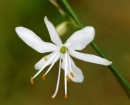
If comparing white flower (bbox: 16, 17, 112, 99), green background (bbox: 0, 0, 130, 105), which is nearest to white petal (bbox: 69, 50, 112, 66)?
white flower (bbox: 16, 17, 112, 99)

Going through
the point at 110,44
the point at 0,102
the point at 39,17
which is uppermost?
the point at 39,17

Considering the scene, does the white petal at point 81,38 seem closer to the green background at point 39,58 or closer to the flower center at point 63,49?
the flower center at point 63,49

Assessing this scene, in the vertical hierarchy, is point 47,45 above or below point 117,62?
above

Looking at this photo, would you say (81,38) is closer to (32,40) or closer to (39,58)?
(32,40)

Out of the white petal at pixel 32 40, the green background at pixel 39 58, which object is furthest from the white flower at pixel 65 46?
the green background at pixel 39 58

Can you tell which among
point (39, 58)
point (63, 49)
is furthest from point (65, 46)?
point (39, 58)

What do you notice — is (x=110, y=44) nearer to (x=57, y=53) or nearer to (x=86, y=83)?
(x=86, y=83)

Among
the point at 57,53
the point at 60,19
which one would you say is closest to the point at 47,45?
the point at 57,53
